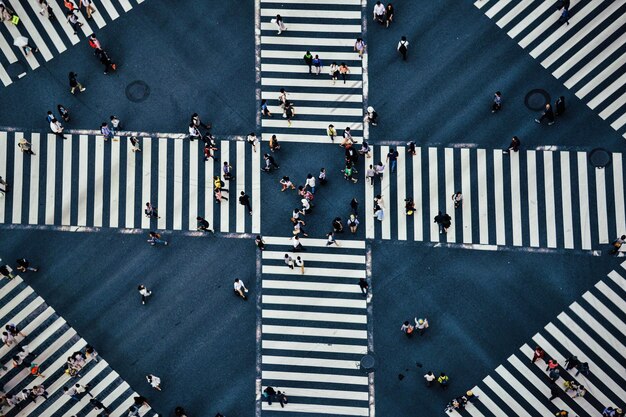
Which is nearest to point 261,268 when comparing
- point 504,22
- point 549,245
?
point 549,245

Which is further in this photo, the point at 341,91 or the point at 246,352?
the point at 341,91

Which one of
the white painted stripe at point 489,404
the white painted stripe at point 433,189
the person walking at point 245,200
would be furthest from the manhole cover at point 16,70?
the white painted stripe at point 489,404

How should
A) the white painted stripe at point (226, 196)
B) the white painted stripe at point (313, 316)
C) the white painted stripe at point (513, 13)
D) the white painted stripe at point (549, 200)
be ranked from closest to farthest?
the white painted stripe at point (313, 316)
the white painted stripe at point (549, 200)
the white painted stripe at point (226, 196)
the white painted stripe at point (513, 13)

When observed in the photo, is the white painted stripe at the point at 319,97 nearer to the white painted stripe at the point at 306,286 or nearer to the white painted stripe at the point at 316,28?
the white painted stripe at the point at 316,28

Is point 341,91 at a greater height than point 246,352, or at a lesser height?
greater

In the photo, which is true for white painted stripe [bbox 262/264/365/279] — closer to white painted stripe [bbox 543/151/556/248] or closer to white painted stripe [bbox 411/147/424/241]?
white painted stripe [bbox 411/147/424/241]

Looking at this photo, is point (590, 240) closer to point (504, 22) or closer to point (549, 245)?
point (549, 245)
